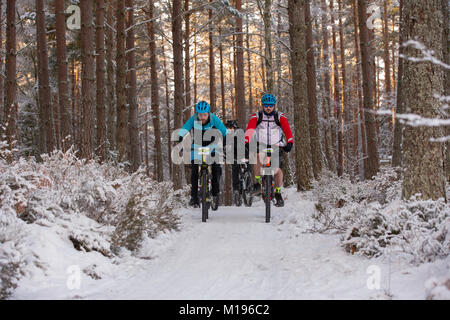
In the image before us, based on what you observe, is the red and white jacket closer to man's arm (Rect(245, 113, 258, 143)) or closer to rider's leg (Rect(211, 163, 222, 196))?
man's arm (Rect(245, 113, 258, 143))

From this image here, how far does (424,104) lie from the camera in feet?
15.5

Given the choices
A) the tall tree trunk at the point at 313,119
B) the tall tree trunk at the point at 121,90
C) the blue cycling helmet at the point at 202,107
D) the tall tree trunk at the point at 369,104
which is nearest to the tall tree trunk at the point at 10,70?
the tall tree trunk at the point at 121,90

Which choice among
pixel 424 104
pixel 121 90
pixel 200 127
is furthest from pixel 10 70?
pixel 424 104

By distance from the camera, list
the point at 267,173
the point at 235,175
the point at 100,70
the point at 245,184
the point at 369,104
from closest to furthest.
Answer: the point at 267,173, the point at 245,184, the point at 235,175, the point at 100,70, the point at 369,104

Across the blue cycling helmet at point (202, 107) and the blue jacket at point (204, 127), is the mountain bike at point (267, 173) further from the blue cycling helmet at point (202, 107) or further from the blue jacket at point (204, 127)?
the blue cycling helmet at point (202, 107)

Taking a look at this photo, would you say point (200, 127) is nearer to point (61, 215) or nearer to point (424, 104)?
point (61, 215)

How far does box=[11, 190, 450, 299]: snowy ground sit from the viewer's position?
3652mm

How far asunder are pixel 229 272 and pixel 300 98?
8.10 metres

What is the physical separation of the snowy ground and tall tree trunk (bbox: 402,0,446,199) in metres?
1.19

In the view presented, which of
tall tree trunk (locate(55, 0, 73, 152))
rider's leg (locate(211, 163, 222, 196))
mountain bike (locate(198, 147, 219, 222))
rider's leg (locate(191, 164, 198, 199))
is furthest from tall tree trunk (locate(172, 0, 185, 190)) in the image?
mountain bike (locate(198, 147, 219, 222))

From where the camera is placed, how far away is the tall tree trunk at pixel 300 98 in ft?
38.0

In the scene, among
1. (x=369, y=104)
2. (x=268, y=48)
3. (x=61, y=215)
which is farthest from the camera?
(x=369, y=104)

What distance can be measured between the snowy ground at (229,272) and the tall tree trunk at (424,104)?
1.19 metres
